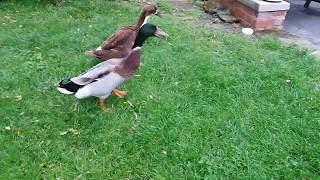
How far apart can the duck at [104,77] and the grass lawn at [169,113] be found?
27cm

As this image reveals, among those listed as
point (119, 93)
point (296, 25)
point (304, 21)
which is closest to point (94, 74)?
point (119, 93)

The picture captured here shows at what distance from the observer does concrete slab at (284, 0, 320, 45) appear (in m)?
6.35

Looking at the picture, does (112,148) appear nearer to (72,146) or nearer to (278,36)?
(72,146)

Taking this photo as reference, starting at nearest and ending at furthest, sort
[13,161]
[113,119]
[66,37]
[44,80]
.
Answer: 1. [13,161]
2. [113,119]
3. [44,80]
4. [66,37]

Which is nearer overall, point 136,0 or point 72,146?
point 72,146

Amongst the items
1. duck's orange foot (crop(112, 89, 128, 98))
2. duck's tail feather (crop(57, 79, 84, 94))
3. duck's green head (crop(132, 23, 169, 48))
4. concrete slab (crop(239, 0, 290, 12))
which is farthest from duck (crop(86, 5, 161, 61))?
concrete slab (crop(239, 0, 290, 12))

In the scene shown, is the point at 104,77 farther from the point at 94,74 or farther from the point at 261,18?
the point at 261,18

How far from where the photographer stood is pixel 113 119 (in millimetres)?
3867

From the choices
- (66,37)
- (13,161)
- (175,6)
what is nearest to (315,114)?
(13,161)

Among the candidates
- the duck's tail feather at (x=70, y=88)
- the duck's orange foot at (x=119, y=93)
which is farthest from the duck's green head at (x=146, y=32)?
the duck's tail feather at (x=70, y=88)

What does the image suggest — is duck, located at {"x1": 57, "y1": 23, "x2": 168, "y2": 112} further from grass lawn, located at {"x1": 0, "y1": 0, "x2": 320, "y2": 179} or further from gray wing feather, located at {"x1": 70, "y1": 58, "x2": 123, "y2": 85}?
grass lawn, located at {"x1": 0, "y1": 0, "x2": 320, "y2": 179}

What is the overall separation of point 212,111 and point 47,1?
4.42 m

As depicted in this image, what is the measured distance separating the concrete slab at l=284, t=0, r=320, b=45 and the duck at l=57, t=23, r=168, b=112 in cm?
318

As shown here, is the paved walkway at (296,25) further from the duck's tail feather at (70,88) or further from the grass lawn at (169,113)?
the duck's tail feather at (70,88)
